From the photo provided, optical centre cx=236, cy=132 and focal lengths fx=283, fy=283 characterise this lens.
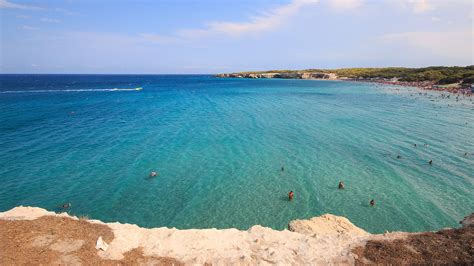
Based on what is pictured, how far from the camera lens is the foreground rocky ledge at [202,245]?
35.6 feet

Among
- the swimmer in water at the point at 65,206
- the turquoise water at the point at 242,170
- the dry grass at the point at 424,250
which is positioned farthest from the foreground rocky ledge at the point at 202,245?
the swimmer in water at the point at 65,206

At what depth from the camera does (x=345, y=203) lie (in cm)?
2119

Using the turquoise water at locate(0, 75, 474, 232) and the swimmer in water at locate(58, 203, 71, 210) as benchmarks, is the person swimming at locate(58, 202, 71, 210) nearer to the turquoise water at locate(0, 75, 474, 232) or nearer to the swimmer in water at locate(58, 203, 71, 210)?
the swimmer in water at locate(58, 203, 71, 210)

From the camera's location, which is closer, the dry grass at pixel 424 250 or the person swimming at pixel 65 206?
the dry grass at pixel 424 250

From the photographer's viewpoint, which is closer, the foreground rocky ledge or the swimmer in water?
the foreground rocky ledge

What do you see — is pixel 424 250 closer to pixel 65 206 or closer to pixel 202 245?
pixel 202 245

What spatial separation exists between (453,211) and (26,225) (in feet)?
84.1

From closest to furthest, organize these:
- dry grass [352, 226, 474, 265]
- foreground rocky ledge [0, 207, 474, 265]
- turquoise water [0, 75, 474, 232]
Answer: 1. dry grass [352, 226, 474, 265]
2. foreground rocky ledge [0, 207, 474, 265]
3. turquoise water [0, 75, 474, 232]

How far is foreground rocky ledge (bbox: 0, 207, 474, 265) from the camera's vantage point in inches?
427

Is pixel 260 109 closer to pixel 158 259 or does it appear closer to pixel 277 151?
pixel 277 151

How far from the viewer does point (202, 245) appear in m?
12.3

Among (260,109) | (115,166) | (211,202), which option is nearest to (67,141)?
(115,166)

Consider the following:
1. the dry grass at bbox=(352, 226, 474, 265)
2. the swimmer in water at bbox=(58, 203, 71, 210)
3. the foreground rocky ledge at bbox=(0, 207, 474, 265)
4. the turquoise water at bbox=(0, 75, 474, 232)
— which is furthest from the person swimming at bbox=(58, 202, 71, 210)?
the dry grass at bbox=(352, 226, 474, 265)

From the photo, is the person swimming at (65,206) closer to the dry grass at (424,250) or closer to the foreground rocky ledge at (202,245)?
the foreground rocky ledge at (202,245)
